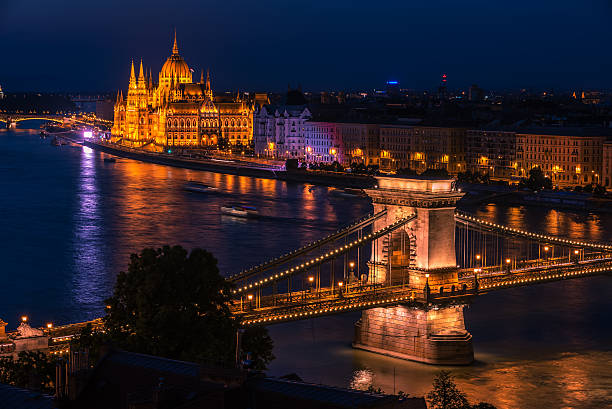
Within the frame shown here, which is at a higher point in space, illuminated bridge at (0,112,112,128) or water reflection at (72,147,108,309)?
illuminated bridge at (0,112,112,128)

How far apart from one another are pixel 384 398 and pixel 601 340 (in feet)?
36.1

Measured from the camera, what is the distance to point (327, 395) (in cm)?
655

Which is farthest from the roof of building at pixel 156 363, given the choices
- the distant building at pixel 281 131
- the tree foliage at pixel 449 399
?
the distant building at pixel 281 131

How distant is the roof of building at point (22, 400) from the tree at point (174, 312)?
328 centimetres

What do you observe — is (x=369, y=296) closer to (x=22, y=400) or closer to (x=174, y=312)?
(x=174, y=312)

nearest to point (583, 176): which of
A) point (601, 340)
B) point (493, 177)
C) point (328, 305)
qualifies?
point (493, 177)

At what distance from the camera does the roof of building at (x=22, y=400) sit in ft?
21.8

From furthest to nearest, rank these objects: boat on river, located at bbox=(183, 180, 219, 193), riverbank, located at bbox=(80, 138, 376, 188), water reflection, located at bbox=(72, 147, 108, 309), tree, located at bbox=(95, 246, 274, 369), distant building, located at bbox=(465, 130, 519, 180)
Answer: riverbank, located at bbox=(80, 138, 376, 188), distant building, located at bbox=(465, 130, 519, 180), boat on river, located at bbox=(183, 180, 219, 193), water reflection, located at bbox=(72, 147, 108, 309), tree, located at bbox=(95, 246, 274, 369)

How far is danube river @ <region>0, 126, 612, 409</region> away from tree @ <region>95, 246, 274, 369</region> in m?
3.09

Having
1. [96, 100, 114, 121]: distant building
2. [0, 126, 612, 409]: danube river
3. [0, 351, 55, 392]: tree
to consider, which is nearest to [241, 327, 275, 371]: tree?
[0, 351, 55, 392]: tree

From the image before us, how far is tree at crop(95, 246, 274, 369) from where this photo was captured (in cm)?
1049

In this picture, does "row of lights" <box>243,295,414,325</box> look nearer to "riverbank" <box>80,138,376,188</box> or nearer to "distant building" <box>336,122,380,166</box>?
"riverbank" <box>80,138,376,188</box>

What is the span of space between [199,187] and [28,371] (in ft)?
117

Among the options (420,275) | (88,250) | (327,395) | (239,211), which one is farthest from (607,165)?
(327,395)
